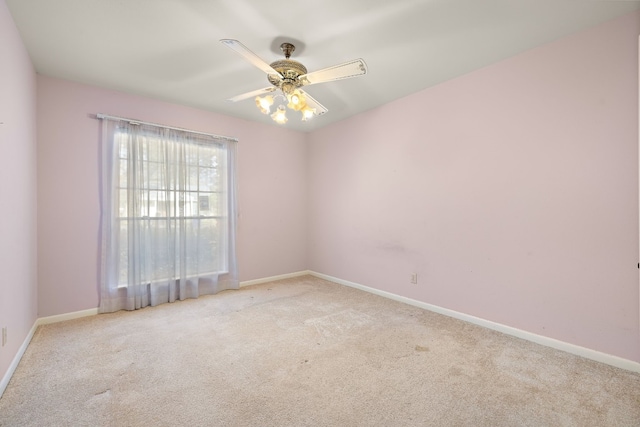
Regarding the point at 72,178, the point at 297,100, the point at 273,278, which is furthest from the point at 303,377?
the point at 72,178

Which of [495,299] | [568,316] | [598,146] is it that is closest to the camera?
[598,146]

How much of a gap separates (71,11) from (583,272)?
4.19 m

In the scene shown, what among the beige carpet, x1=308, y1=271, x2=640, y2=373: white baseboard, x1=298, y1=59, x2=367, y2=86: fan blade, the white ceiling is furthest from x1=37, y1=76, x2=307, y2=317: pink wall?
x1=308, y1=271, x2=640, y2=373: white baseboard

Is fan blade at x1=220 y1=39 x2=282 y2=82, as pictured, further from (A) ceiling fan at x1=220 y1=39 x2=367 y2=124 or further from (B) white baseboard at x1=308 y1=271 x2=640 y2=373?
(B) white baseboard at x1=308 y1=271 x2=640 y2=373

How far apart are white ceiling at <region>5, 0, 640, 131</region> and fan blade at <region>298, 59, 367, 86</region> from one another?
13.3 inches

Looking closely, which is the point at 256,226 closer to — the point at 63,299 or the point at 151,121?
the point at 151,121

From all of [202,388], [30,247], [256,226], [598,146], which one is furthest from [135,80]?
[598,146]

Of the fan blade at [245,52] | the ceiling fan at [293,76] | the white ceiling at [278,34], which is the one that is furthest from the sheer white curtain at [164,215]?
the fan blade at [245,52]

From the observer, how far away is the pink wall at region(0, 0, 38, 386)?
6.11 feet

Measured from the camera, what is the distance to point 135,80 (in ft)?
9.84

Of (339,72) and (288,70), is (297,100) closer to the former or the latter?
(288,70)

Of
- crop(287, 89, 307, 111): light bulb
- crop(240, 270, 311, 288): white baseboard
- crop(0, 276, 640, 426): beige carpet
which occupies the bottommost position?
crop(0, 276, 640, 426): beige carpet

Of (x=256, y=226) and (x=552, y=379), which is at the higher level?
(x=256, y=226)

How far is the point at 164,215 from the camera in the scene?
138 inches
